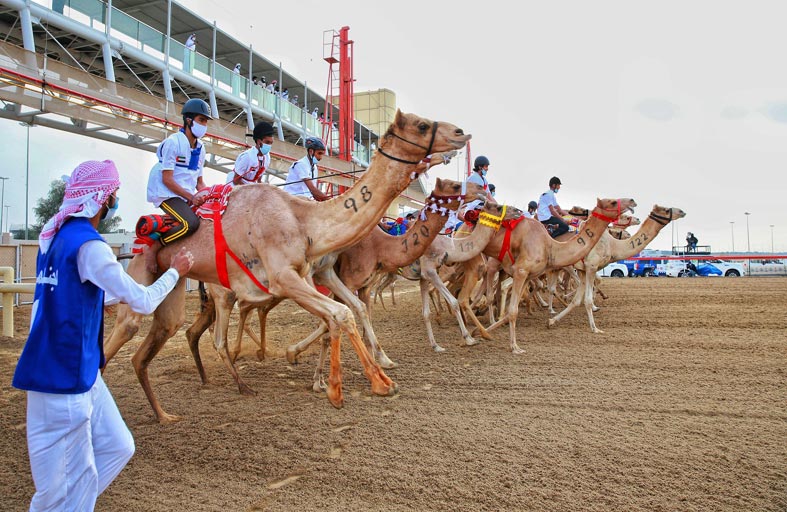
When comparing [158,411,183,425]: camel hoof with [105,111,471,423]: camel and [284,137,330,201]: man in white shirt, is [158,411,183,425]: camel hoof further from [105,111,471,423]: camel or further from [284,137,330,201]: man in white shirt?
[284,137,330,201]: man in white shirt

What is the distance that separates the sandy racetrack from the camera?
3.78 meters

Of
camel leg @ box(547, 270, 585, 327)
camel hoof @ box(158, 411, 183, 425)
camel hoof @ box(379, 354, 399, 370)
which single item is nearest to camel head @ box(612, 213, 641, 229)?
camel leg @ box(547, 270, 585, 327)

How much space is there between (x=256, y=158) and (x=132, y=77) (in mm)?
16490

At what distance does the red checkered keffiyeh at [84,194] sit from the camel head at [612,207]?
367 inches

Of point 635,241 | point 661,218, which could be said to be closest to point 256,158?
point 635,241

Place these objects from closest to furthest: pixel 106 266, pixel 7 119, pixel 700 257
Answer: pixel 106 266 < pixel 7 119 < pixel 700 257

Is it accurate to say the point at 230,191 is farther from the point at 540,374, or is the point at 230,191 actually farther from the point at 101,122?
the point at 101,122

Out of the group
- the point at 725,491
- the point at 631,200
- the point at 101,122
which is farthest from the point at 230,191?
the point at 101,122

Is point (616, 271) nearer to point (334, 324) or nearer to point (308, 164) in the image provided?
point (308, 164)

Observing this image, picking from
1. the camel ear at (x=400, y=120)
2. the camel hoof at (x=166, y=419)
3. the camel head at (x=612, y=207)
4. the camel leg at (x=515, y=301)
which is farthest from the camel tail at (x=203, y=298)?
the camel head at (x=612, y=207)

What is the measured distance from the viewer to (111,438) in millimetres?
3152

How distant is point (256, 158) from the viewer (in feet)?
26.2

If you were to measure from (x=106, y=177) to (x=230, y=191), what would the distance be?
110 inches

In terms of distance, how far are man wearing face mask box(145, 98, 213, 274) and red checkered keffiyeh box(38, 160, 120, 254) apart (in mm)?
2610
